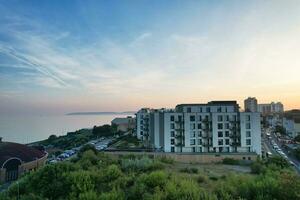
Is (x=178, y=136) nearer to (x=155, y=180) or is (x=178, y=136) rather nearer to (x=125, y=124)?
(x=155, y=180)

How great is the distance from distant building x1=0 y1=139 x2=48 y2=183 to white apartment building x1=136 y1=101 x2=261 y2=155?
53.7ft

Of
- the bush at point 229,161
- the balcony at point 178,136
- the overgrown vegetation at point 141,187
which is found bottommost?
the bush at point 229,161

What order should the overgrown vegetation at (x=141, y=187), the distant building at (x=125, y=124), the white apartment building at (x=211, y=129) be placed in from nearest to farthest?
the overgrown vegetation at (x=141, y=187)
the white apartment building at (x=211, y=129)
the distant building at (x=125, y=124)

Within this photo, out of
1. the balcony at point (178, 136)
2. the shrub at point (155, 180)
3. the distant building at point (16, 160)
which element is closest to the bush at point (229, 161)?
the balcony at point (178, 136)

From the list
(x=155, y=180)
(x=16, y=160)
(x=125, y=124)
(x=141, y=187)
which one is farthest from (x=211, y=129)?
(x=125, y=124)

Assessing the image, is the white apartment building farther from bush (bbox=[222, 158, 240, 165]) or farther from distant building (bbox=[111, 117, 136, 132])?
distant building (bbox=[111, 117, 136, 132])

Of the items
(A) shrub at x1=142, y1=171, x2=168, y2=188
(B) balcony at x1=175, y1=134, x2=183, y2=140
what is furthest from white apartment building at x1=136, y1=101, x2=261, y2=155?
(A) shrub at x1=142, y1=171, x2=168, y2=188

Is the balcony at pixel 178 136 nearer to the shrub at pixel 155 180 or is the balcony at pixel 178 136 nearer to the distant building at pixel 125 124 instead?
the shrub at pixel 155 180

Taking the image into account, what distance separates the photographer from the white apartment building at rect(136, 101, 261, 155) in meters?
39.1

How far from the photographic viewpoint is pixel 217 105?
40.4 metres

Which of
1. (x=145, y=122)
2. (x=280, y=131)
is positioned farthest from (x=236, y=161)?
(x=280, y=131)

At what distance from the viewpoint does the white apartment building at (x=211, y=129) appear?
39062 millimetres

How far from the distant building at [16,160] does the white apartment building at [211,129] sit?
16.4 m

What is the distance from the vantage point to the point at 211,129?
3953 centimetres
